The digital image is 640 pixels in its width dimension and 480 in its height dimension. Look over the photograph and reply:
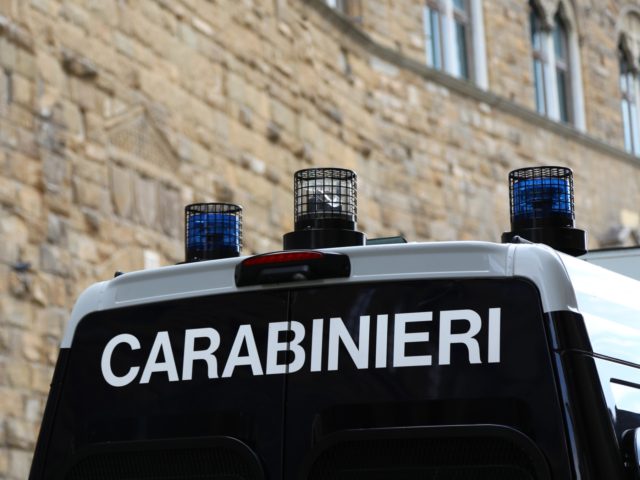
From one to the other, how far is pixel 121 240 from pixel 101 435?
6799 mm

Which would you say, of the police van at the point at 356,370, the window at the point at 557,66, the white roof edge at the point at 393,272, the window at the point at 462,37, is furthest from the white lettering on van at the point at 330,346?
the window at the point at 557,66

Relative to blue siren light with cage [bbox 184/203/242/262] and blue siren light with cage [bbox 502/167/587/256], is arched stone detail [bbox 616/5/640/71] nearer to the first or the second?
blue siren light with cage [bbox 502/167/587/256]

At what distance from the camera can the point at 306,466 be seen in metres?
3.56

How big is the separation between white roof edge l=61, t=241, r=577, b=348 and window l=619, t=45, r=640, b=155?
58.4ft

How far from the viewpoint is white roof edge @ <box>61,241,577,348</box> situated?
3.54 metres

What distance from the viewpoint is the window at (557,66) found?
764 inches

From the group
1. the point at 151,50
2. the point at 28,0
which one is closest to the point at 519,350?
the point at 28,0

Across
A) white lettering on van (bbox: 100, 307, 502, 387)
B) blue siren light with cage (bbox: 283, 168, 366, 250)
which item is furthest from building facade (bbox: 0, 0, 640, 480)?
white lettering on van (bbox: 100, 307, 502, 387)

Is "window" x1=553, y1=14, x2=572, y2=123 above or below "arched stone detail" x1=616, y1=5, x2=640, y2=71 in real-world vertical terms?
below

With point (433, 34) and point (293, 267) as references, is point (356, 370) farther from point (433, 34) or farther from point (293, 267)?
point (433, 34)

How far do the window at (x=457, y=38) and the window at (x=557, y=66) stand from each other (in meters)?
1.46

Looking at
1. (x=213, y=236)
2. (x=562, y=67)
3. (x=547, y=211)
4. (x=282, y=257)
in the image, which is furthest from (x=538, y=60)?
(x=282, y=257)

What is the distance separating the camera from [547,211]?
4.45m

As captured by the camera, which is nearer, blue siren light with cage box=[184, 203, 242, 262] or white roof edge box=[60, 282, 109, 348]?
white roof edge box=[60, 282, 109, 348]
